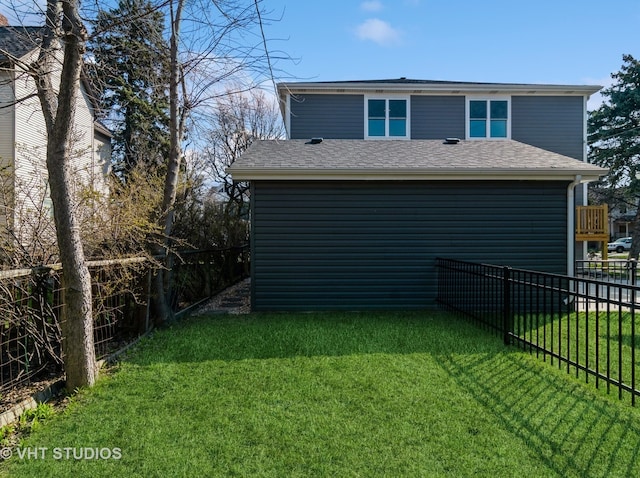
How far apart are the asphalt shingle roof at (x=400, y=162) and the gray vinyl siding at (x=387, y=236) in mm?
345

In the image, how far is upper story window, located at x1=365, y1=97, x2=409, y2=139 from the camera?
42.0 feet

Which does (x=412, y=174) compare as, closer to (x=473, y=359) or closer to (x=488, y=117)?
(x=473, y=359)

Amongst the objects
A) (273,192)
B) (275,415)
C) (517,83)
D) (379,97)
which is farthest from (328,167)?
(517,83)

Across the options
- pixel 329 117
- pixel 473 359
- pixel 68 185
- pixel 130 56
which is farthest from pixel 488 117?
pixel 68 185

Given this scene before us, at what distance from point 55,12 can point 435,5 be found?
706 cm

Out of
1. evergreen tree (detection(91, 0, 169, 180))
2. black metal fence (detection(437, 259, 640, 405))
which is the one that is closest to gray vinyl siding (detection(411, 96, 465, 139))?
black metal fence (detection(437, 259, 640, 405))

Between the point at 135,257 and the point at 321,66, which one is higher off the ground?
the point at 321,66

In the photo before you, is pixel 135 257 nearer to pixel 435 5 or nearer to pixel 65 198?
pixel 65 198

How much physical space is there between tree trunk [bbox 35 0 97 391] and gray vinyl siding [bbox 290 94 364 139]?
9.64 m

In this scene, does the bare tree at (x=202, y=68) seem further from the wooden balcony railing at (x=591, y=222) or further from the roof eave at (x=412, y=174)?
the wooden balcony railing at (x=591, y=222)

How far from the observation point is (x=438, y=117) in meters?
13.1

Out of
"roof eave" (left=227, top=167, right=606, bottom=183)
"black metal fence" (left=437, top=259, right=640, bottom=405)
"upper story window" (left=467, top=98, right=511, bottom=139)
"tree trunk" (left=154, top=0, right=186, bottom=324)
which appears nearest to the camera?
"black metal fence" (left=437, top=259, right=640, bottom=405)

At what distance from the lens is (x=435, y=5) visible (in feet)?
26.1

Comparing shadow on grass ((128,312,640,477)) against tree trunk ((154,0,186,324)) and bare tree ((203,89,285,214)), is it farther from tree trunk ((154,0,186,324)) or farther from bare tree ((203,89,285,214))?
bare tree ((203,89,285,214))
